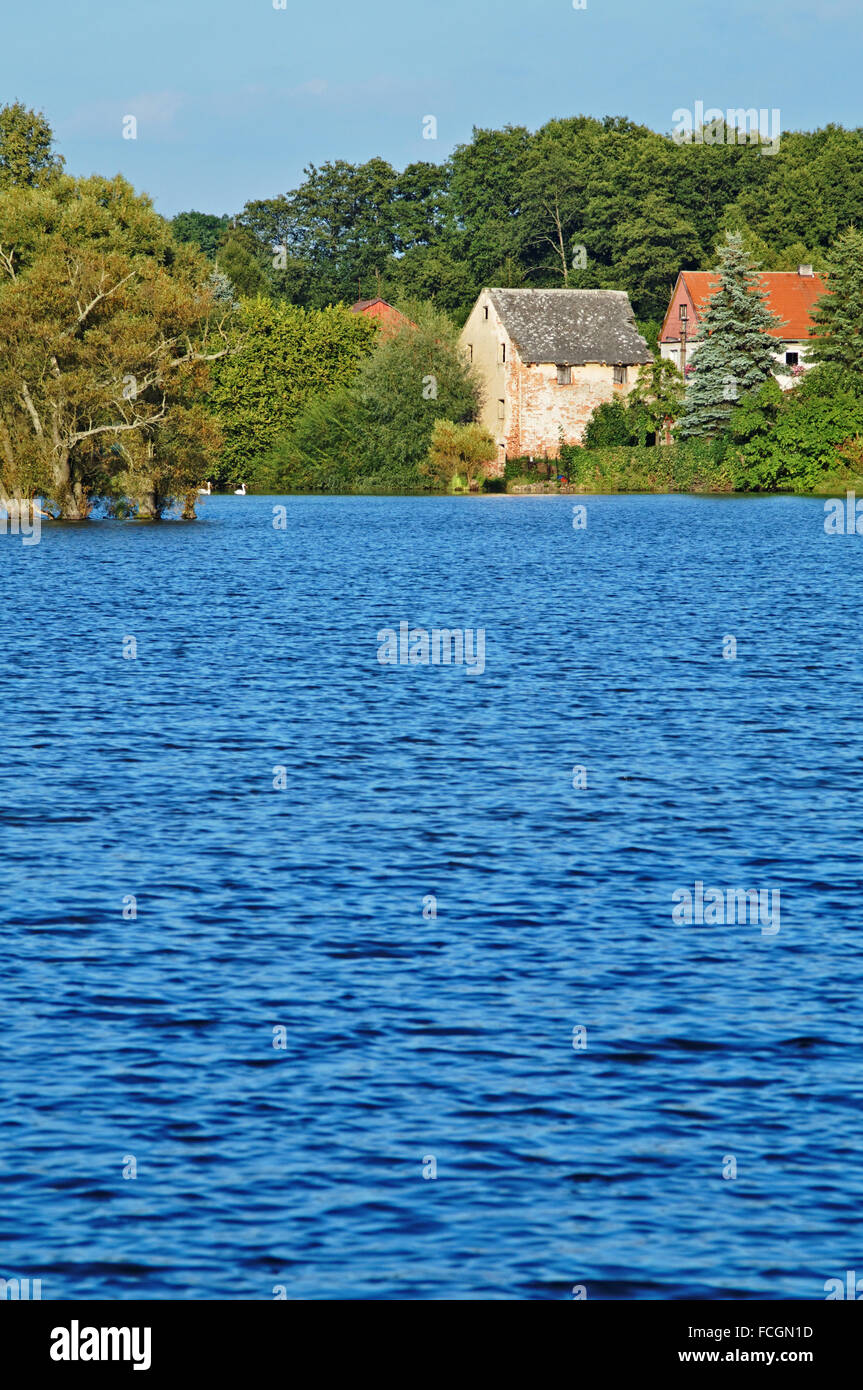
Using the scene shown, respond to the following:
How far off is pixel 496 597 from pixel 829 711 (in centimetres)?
2186

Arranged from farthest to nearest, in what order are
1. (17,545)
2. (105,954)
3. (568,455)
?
(568,455)
(17,545)
(105,954)

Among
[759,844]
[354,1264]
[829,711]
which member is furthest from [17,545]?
[354,1264]

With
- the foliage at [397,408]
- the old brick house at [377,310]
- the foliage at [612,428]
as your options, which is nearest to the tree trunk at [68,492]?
the foliage at [612,428]

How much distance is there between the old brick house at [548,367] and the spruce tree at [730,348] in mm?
12685

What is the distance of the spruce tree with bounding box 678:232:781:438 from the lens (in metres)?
106

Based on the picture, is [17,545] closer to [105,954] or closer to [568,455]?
[568,455]

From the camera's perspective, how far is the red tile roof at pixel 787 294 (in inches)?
4936

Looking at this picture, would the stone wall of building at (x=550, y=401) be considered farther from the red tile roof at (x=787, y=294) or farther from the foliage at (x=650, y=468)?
the red tile roof at (x=787, y=294)

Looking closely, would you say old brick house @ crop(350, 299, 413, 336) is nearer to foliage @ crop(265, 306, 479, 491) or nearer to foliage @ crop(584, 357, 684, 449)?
foliage @ crop(265, 306, 479, 491)

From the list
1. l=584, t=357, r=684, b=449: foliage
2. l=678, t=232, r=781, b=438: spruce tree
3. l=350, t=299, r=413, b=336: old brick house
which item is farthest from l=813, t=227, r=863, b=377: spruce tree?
l=350, t=299, r=413, b=336: old brick house

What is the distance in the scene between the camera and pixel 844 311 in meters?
103

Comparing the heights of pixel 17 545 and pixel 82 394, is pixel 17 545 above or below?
below

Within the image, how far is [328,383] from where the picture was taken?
14188cm
